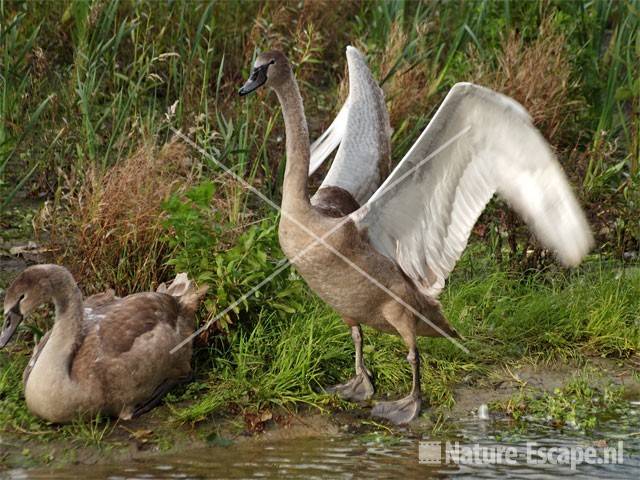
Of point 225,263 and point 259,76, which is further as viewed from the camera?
point 225,263

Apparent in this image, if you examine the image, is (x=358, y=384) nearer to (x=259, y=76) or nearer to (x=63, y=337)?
(x=63, y=337)

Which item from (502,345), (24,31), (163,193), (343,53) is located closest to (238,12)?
(343,53)

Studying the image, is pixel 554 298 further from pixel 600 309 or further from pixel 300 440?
pixel 300 440

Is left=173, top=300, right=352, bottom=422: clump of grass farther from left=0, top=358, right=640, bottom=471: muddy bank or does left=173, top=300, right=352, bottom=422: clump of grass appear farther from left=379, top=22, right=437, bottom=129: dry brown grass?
left=379, top=22, right=437, bottom=129: dry brown grass

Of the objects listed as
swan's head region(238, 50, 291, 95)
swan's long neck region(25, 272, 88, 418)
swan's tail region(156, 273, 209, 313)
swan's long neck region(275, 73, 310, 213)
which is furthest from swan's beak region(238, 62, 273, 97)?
swan's long neck region(25, 272, 88, 418)

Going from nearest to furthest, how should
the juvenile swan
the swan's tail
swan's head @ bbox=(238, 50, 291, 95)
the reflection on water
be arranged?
the reflection on water
the juvenile swan
swan's head @ bbox=(238, 50, 291, 95)
the swan's tail

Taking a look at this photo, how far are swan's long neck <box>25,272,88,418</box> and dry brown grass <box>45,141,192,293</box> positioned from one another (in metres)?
0.80

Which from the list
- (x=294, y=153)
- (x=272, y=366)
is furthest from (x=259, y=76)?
(x=272, y=366)

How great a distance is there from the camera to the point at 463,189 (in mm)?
6230

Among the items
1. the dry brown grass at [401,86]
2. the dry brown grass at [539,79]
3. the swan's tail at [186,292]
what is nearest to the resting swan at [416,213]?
the swan's tail at [186,292]

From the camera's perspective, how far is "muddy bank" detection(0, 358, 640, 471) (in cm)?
570

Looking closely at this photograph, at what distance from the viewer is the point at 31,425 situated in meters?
5.84

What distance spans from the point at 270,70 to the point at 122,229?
4.37 feet

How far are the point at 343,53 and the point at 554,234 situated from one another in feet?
16.0
